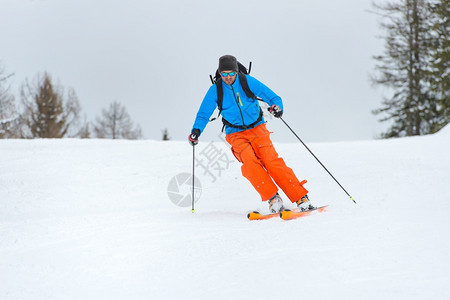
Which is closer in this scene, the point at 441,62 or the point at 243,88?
the point at 243,88

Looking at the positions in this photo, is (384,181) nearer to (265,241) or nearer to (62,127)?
(265,241)

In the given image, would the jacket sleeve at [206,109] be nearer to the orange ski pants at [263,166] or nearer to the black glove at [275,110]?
the orange ski pants at [263,166]

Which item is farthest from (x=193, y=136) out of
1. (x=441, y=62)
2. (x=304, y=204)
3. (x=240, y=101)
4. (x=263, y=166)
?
(x=441, y=62)

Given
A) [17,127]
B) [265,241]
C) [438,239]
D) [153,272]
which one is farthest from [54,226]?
[17,127]

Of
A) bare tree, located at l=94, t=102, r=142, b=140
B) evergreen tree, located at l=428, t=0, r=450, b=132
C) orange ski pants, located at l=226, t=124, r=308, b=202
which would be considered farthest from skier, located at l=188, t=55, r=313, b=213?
bare tree, located at l=94, t=102, r=142, b=140

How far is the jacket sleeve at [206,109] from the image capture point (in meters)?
4.80

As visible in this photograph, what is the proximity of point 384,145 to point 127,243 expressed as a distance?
275 inches

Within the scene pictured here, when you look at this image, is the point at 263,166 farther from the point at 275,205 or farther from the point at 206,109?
the point at 206,109

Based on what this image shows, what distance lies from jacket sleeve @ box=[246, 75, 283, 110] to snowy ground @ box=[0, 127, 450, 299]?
4.46 feet

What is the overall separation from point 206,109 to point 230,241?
2043 mm

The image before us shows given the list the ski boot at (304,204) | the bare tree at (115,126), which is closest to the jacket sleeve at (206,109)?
the ski boot at (304,204)

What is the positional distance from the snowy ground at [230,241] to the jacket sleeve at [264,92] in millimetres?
1358

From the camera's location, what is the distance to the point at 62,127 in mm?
33188

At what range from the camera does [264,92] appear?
15.5ft
